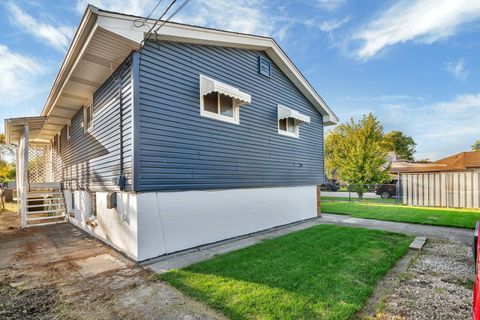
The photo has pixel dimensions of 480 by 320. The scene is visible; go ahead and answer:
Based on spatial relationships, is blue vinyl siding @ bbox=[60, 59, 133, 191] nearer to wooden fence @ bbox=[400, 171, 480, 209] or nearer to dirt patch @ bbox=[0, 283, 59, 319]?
dirt patch @ bbox=[0, 283, 59, 319]

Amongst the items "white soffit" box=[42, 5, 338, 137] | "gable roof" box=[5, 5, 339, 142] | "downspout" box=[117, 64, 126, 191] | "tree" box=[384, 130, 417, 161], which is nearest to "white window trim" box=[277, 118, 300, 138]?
"gable roof" box=[5, 5, 339, 142]

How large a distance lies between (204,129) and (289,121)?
14.4 feet

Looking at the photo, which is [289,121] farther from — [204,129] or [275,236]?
[275,236]

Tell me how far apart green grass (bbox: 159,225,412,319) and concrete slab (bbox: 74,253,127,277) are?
1267 millimetres

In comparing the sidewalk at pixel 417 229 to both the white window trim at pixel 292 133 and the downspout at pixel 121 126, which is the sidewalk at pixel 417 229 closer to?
the white window trim at pixel 292 133

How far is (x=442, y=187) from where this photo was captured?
13.4m

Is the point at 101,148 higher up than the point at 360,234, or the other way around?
the point at 101,148

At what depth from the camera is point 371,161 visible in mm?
17656

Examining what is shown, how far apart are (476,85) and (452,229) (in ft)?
37.3

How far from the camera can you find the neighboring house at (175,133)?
4953mm

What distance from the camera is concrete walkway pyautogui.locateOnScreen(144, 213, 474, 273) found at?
15.7ft

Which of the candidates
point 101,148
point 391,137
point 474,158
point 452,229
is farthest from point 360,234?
point 391,137

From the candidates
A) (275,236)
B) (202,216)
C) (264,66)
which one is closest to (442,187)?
(275,236)

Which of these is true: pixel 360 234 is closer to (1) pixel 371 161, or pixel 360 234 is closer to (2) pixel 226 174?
(2) pixel 226 174
